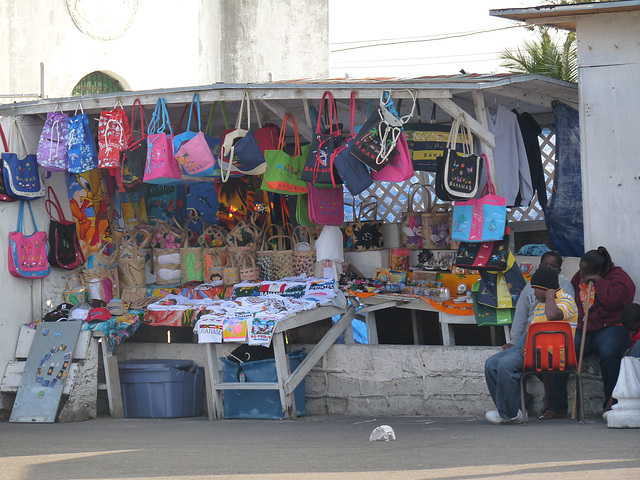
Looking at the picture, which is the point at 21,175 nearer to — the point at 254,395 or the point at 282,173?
the point at 282,173

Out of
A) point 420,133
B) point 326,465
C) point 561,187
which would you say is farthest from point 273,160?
point 326,465

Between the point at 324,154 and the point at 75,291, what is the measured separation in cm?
316

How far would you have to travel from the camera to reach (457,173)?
804cm

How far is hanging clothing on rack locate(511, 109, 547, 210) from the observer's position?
9227 mm

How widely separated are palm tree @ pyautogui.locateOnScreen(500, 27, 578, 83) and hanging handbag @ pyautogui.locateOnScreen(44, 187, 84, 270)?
10296 millimetres

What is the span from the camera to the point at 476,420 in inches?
311

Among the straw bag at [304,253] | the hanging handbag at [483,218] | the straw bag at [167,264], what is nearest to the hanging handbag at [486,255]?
the hanging handbag at [483,218]

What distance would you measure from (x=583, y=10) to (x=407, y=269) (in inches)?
135

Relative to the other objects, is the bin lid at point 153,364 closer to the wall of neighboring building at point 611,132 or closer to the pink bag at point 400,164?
the pink bag at point 400,164

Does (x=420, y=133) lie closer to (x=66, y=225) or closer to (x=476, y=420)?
(x=476, y=420)

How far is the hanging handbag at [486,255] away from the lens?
8.16 m

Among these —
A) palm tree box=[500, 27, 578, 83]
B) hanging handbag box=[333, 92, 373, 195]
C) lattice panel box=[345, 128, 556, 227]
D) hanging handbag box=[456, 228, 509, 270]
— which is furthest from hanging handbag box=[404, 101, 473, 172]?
palm tree box=[500, 27, 578, 83]

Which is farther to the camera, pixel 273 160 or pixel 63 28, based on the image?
pixel 63 28

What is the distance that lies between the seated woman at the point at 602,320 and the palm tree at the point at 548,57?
10.1 meters
